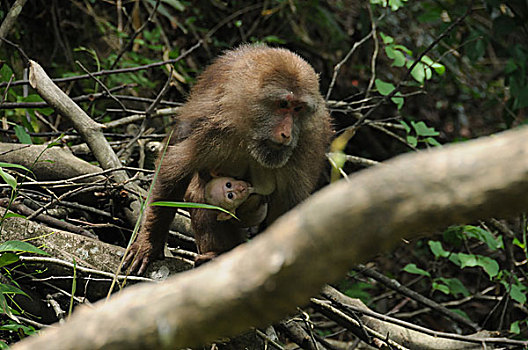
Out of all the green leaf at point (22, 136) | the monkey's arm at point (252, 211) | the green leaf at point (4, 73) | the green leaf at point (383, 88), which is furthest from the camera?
the green leaf at point (383, 88)

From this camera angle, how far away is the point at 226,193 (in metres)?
Result: 4.29

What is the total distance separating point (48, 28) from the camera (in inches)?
259

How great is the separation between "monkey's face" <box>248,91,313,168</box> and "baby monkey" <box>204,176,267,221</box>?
1.09 ft

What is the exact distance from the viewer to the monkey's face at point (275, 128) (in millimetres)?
4035

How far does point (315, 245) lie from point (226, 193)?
2.98 meters

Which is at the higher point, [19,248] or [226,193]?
[19,248]

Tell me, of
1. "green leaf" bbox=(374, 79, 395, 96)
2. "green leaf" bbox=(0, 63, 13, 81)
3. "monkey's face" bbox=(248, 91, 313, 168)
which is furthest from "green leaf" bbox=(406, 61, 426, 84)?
"green leaf" bbox=(0, 63, 13, 81)

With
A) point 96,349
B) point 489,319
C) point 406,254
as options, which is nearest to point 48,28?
point 406,254

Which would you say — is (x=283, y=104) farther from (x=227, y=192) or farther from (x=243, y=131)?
(x=227, y=192)

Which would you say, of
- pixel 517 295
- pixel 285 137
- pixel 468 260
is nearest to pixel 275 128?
pixel 285 137

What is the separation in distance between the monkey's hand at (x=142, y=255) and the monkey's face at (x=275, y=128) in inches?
35.7

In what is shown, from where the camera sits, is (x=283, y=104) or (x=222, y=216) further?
(x=222, y=216)

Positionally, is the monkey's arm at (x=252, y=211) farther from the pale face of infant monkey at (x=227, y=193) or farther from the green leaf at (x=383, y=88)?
the green leaf at (x=383, y=88)

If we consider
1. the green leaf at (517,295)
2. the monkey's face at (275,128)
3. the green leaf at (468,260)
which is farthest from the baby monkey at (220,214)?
the green leaf at (517,295)
